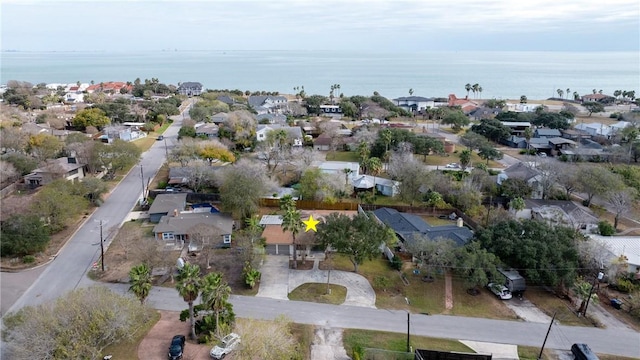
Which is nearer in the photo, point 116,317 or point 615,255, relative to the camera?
point 116,317

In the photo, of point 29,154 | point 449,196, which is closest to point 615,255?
point 449,196

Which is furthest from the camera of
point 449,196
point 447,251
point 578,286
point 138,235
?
point 449,196

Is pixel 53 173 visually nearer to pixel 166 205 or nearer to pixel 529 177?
pixel 166 205

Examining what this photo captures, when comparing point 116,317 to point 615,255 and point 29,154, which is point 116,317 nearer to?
point 615,255

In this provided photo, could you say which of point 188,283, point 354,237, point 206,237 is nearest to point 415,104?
point 354,237

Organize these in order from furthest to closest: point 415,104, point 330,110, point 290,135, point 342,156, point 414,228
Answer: point 415,104 → point 330,110 → point 290,135 → point 342,156 → point 414,228

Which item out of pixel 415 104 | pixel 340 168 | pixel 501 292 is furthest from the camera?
pixel 415 104

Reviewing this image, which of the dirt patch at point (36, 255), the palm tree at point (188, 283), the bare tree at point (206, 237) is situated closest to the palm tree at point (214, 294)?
the palm tree at point (188, 283)

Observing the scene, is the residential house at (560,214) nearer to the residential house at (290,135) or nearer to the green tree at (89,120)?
the residential house at (290,135)
